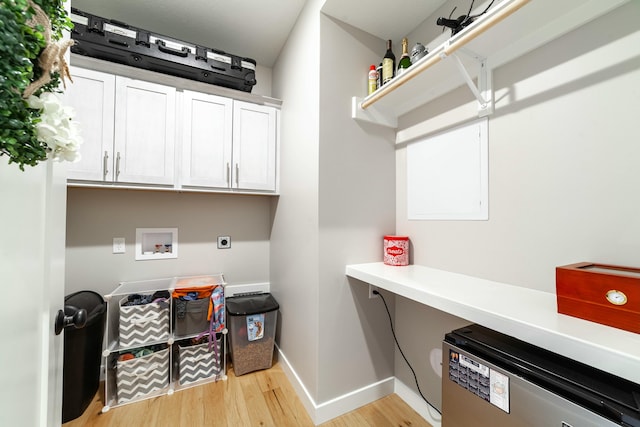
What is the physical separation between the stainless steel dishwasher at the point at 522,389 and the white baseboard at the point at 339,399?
781 mm

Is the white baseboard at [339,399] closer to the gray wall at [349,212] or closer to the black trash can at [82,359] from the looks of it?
the gray wall at [349,212]

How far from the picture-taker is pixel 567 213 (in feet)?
3.23

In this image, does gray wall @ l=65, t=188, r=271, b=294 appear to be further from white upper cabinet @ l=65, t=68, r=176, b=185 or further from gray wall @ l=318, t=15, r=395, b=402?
gray wall @ l=318, t=15, r=395, b=402

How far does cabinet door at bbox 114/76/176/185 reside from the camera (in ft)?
5.47

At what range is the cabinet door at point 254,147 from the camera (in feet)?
6.56

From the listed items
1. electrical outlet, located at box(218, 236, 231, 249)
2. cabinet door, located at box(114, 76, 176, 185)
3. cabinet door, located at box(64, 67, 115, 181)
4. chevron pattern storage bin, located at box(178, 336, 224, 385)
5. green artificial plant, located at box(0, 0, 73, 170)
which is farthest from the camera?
electrical outlet, located at box(218, 236, 231, 249)

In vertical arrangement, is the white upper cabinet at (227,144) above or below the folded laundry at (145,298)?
above

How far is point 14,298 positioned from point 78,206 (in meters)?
1.72

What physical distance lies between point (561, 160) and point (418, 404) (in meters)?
1.61

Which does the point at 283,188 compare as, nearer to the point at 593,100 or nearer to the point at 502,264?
the point at 502,264

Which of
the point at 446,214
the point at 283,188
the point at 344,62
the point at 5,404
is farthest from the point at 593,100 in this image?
the point at 5,404

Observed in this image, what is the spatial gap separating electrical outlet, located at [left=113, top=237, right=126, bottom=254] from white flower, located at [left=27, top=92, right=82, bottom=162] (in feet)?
6.00

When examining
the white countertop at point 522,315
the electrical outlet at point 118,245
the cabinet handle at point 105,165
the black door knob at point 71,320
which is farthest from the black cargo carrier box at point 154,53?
the white countertop at point 522,315

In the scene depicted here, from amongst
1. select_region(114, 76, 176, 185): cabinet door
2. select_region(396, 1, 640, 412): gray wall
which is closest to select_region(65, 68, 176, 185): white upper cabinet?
select_region(114, 76, 176, 185): cabinet door
